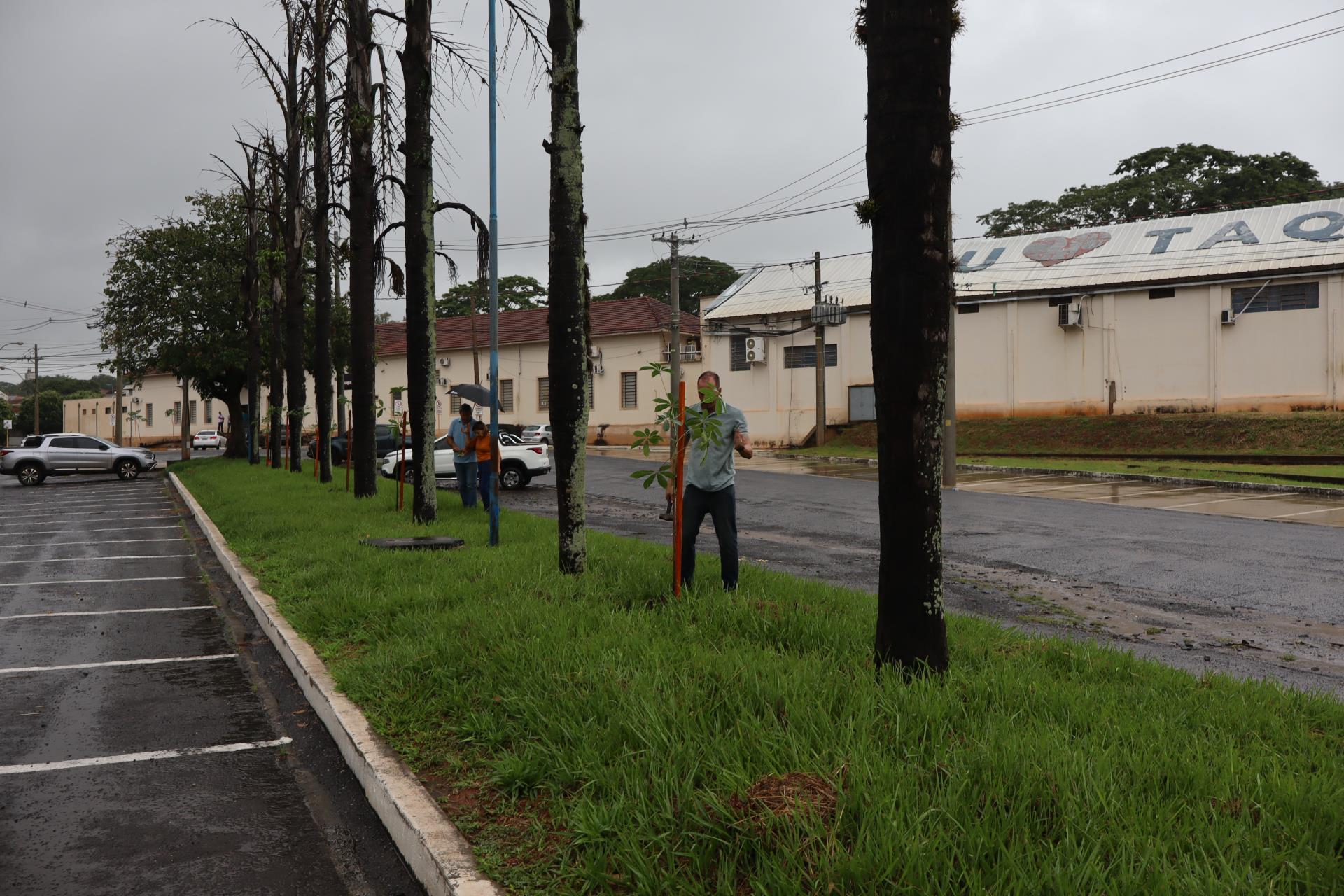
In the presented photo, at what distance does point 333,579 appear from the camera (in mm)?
8977

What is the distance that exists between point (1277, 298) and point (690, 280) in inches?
1540

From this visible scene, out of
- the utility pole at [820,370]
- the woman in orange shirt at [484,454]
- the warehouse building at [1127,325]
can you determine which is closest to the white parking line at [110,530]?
the woman in orange shirt at [484,454]

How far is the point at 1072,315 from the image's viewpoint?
3475cm

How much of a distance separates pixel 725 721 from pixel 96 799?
9.55 ft

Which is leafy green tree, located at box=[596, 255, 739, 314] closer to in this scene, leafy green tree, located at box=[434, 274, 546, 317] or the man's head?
leafy green tree, located at box=[434, 274, 546, 317]

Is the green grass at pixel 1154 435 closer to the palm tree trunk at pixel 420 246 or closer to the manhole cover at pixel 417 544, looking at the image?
the palm tree trunk at pixel 420 246

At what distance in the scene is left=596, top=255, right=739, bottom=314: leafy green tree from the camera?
64.7 metres

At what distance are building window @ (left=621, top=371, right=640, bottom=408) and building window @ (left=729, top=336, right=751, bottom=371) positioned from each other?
5.77m

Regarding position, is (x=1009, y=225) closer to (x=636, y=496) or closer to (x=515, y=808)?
(x=636, y=496)

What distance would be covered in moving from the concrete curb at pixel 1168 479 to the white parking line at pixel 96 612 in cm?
2039

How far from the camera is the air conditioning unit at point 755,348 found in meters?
42.8

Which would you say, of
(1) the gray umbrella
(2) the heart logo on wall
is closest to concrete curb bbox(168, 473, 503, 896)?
(1) the gray umbrella

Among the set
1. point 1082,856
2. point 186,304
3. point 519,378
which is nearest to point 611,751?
point 1082,856

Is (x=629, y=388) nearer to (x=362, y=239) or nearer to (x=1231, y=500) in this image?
(x=362, y=239)
